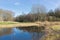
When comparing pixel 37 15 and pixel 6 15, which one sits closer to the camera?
pixel 37 15

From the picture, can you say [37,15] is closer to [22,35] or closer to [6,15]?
[6,15]

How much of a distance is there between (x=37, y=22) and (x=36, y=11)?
9.45ft

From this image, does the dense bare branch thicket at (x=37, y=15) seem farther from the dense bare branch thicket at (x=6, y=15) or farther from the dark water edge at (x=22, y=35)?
the dark water edge at (x=22, y=35)

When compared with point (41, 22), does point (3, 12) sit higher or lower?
higher

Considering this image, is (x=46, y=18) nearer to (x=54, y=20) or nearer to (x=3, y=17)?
(x=54, y=20)

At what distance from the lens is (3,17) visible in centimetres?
4172

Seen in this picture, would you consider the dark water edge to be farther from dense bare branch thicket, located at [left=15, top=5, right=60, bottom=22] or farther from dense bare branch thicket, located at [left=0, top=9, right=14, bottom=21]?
dense bare branch thicket, located at [left=0, top=9, right=14, bottom=21]

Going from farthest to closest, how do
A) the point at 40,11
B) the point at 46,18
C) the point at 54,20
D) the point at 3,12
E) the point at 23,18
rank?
the point at 3,12 → the point at 23,18 → the point at 40,11 → the point at 46,18 → the point at 54,20

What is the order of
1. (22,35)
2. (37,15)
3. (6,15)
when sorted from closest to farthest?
(22,35) → (37,15) → (6,15)

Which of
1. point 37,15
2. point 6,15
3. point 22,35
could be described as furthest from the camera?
point 6,15

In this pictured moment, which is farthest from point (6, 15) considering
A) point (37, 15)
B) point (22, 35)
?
point (22, 35)

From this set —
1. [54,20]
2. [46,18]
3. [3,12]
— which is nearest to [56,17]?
[54,20]

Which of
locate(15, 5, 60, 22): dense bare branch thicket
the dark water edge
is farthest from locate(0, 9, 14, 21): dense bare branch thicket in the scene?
the dark water edge

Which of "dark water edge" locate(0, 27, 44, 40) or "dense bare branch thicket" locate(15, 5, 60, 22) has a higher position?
"dense bare branch thicket" locate(15, 5, 60, 22)
